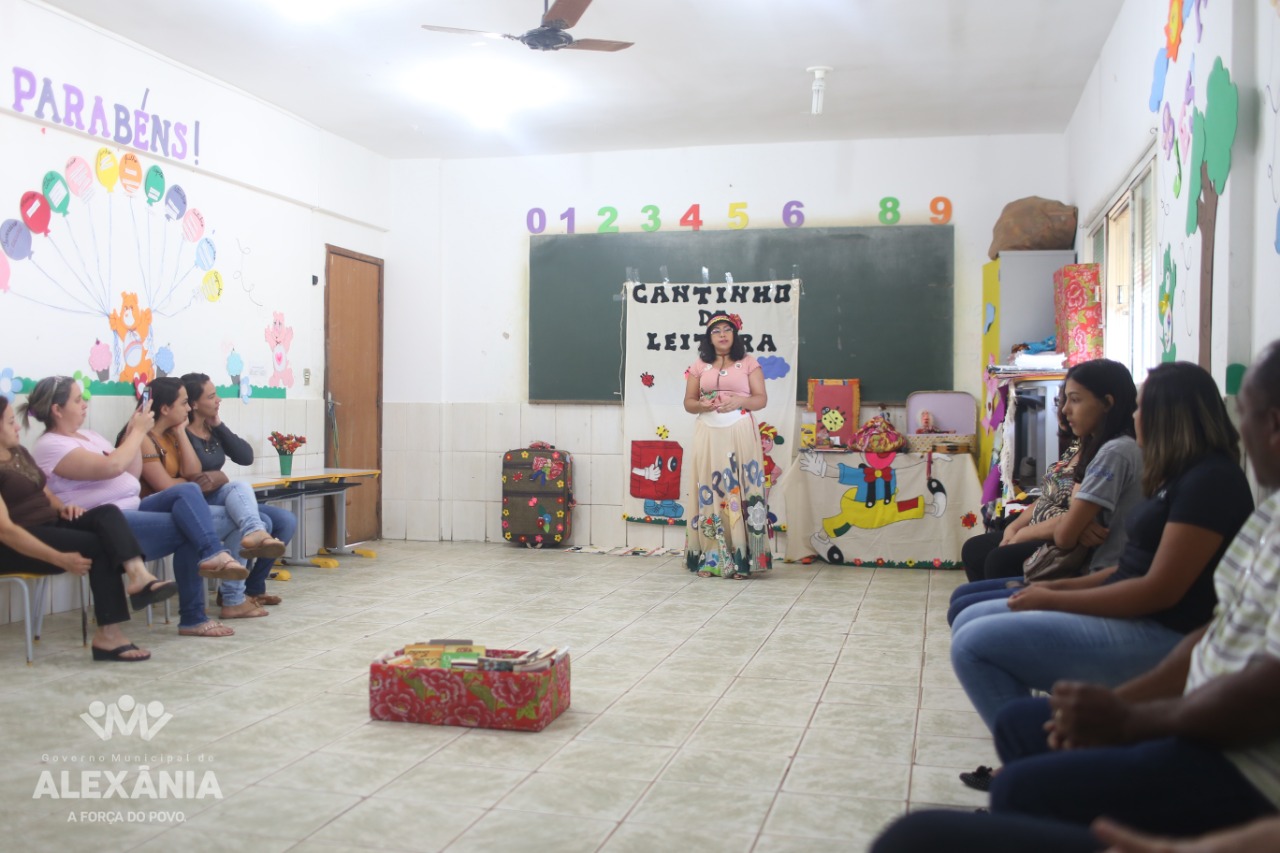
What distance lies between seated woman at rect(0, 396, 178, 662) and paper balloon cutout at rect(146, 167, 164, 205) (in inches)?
79.3

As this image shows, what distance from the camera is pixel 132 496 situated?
4.68m

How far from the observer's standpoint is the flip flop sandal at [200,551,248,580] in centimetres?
456

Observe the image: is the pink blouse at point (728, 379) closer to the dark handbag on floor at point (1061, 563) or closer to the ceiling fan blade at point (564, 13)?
the ceiling fan blade at point (564, 13)

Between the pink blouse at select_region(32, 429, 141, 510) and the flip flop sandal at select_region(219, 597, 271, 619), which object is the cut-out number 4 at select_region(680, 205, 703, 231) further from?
the pink blouse at select_region(32, 429, 141, 510)

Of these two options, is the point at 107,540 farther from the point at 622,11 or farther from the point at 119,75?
the point at 622,11

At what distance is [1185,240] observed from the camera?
356 cm

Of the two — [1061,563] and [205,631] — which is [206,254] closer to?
[205,631]

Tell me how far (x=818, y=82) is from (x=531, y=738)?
429 cm

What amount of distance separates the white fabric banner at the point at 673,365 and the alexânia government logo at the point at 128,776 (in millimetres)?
4715

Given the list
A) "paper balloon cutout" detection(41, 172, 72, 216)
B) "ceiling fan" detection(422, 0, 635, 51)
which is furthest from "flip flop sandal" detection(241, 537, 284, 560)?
"ceiling fan" detection(422, 0, 635, 51)

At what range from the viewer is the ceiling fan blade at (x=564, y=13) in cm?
431

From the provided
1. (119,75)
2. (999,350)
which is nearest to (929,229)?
(999,350)

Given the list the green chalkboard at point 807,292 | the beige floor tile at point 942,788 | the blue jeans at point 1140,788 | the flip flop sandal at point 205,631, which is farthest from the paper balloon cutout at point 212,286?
the blue jeans at point 1140,788

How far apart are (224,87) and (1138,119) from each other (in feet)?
16.5
